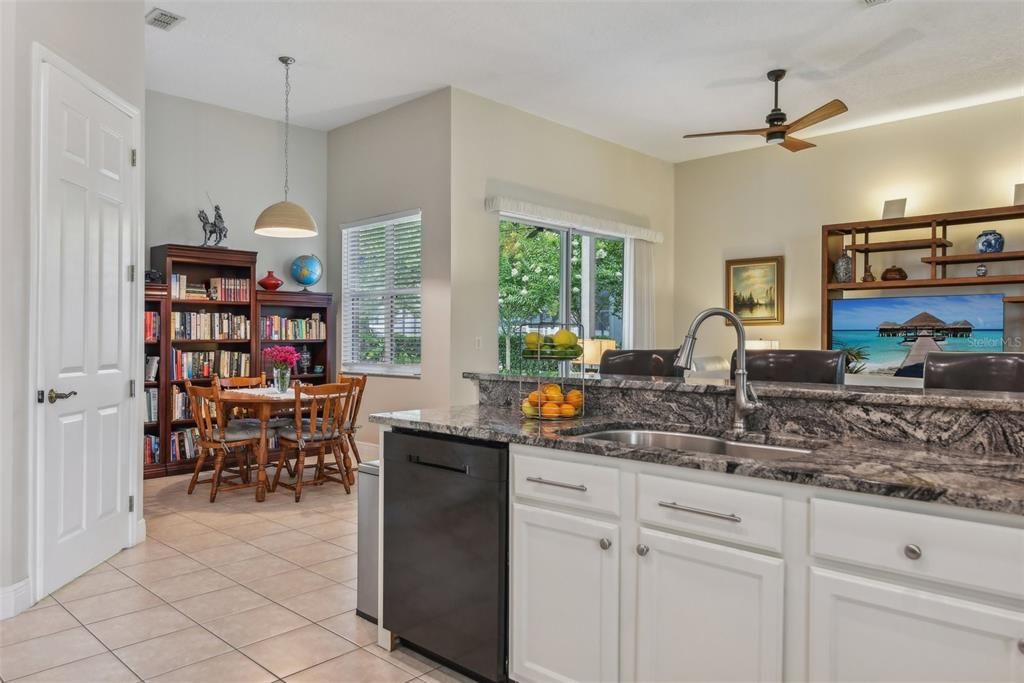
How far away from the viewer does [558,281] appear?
23.5 feet

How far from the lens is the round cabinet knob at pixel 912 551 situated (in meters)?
1.40

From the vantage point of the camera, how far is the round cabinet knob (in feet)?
4.58

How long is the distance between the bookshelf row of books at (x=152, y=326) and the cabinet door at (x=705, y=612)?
15.3 feet

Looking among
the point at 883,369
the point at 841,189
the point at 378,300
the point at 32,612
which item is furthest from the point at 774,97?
the point at 32,612

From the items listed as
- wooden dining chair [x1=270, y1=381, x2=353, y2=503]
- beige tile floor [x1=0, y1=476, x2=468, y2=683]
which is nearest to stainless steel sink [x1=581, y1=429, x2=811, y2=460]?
beige tile floor [x1=0, y1=476, x2=468, y2=683]

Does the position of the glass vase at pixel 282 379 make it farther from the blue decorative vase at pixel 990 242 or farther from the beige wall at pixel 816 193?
the blue decorative vase at pixel 990 242

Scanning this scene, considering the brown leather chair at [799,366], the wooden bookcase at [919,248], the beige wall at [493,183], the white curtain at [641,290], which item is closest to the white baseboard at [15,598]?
the brown leather chair at [799,366]

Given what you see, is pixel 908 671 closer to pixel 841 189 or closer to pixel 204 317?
pixel 204 317

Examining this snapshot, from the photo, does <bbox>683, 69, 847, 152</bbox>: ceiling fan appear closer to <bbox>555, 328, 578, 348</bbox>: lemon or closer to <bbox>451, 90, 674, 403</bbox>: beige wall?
<bbox>451, 90, 674, 403</bbox>: beige wall

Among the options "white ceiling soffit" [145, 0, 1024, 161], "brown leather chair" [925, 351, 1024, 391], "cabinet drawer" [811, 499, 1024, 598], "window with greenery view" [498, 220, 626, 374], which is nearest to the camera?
"cabinet drawer" [811, 499, 1024, 598]

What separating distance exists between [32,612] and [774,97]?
592 centimetres

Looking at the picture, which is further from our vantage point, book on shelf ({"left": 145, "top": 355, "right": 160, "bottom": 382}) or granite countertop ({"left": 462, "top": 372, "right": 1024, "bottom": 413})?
book on shelf ({"left": 145, "top": 355, "right": 160, "bottom": 382})

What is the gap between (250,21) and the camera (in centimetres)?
449

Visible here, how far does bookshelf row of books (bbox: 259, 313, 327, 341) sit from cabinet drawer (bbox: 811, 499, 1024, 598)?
5411 millimetres
